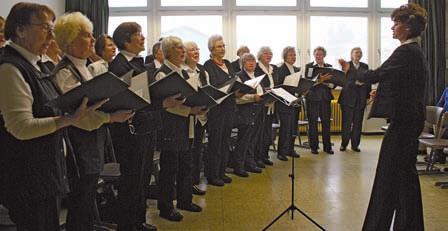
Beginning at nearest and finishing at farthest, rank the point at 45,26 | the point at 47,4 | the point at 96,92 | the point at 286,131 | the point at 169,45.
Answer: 1. the point at 45,26
2. the point at 96,92
3. the point at 169,45
4. the point at 286,131
5. the point at 47,4

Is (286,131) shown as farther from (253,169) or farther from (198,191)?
(198,191)

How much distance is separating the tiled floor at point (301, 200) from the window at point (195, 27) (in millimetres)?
3682

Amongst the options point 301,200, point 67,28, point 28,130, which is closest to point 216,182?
point 301,200

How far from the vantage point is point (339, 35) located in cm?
959

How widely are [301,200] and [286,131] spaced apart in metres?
2.10

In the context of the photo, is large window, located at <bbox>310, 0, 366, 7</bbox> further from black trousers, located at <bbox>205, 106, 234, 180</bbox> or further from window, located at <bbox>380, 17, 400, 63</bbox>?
black trousers, located at <bbox>205, 106, 234, 180</bbox>

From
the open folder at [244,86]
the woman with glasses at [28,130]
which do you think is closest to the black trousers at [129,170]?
the woman with glasses at [28,130]

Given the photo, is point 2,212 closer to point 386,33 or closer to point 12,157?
point 12,157

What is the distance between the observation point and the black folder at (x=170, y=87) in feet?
10.5

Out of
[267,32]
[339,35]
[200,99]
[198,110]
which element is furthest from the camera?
[339,35]

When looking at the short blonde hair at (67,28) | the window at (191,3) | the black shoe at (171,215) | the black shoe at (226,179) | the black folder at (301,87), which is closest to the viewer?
the short blonde hair at (67,28)

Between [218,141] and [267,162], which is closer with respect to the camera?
[218,141]

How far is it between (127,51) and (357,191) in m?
2.85

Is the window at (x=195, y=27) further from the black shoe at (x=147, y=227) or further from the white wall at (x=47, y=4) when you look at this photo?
the black shoe at (x=147, y=227)
